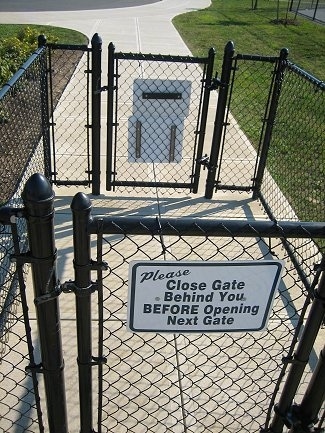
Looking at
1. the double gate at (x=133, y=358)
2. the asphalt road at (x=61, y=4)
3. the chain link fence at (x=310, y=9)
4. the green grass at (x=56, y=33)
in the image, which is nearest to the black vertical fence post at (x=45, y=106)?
the double gate at (x=133, y=358)

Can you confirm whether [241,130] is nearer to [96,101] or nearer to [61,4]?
[96,101]

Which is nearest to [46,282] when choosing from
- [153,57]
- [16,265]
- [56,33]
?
[16,265]

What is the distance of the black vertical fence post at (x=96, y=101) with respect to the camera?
15.4ft

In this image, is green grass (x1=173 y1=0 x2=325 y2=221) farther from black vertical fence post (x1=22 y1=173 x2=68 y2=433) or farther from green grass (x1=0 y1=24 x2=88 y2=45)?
black vertical fence post (x1=22 y1=173 x2=68 y2=433)

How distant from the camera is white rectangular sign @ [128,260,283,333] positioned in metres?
1.81

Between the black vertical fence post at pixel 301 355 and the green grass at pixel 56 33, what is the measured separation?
13.1 meters

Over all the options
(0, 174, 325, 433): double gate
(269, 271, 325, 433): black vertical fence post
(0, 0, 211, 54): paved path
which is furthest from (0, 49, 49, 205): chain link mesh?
(0, 0, 211, 54): paved path

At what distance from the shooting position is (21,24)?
17031mm

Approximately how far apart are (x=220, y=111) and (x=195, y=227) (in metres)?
3.41

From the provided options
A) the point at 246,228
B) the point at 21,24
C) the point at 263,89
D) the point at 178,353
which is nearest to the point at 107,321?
the point at 178,353

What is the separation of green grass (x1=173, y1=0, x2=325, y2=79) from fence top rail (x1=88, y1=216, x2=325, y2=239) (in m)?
11.0

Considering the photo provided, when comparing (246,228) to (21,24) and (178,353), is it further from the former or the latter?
(21,24)

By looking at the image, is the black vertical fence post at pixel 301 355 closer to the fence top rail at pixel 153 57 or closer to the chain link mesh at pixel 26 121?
the chain link mesh at pixel 26 121

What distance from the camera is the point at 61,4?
2412 centimetres
